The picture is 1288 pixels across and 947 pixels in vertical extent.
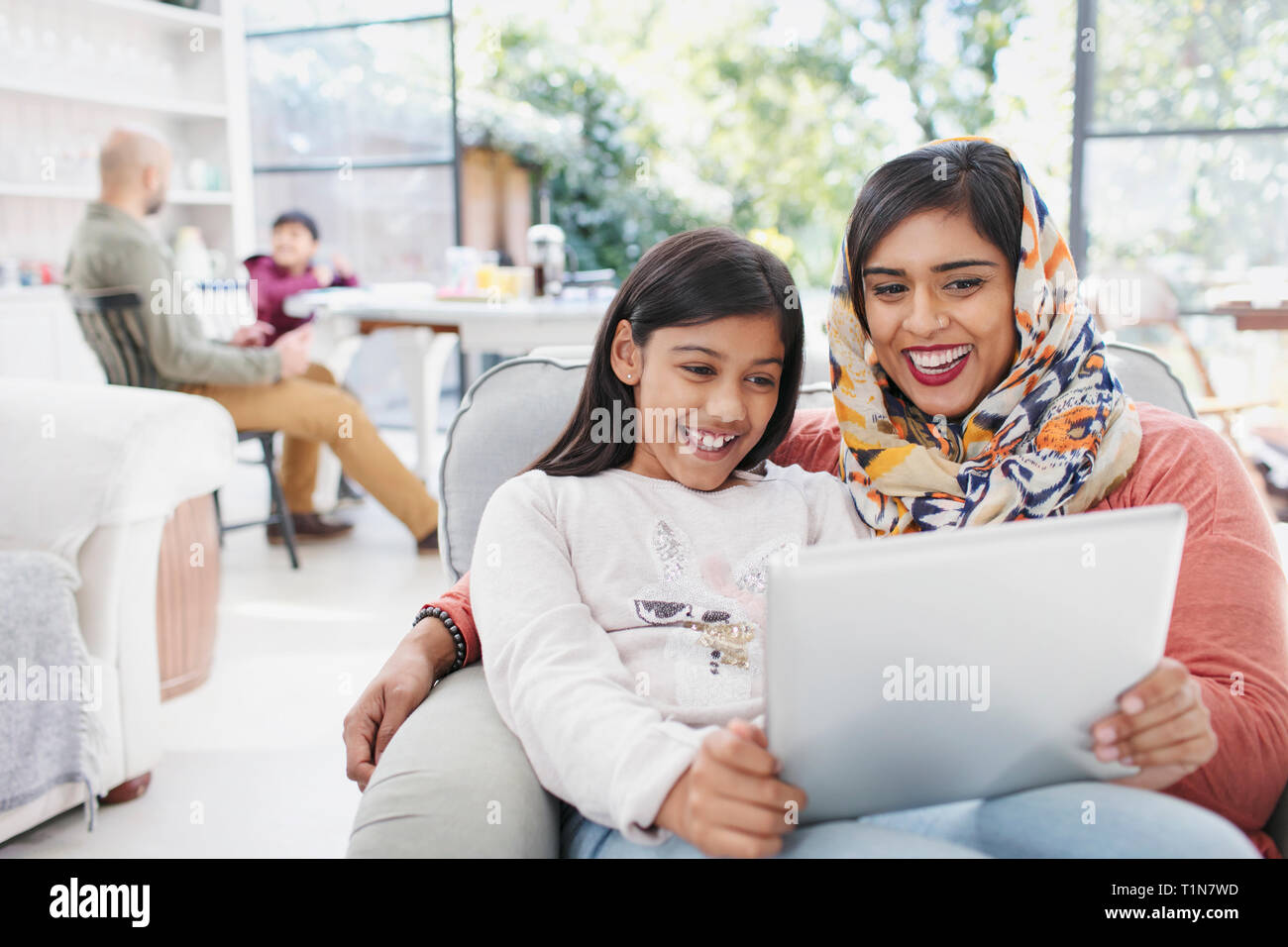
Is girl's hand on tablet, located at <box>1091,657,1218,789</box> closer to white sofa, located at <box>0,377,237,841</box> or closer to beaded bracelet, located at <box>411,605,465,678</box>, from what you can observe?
beaded bracelet, located at <box>411,605,465,678</box>

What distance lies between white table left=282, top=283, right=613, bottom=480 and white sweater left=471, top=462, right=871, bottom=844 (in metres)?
1.93

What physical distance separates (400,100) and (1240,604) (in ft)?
19.0

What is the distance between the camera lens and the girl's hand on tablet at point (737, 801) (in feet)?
2.53

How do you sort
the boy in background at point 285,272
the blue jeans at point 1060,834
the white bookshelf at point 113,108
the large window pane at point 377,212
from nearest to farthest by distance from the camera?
the blue jeans at point 1060,834 < the boy in background at point 285,272 < the white bookshelf at point 113,108 < the large window pane at point 377,212

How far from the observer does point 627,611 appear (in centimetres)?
112

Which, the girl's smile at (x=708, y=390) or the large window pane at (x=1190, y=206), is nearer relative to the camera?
the girl's smile at (x=708, y=390)

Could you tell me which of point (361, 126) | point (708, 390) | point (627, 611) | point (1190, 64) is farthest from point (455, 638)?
point (361, 126)

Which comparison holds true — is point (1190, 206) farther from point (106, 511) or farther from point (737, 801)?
point (737, 801)

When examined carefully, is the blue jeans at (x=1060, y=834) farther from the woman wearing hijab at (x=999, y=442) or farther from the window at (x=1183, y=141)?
the window at (x=1183, y=141)

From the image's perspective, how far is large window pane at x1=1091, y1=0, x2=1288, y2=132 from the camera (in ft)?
15.5

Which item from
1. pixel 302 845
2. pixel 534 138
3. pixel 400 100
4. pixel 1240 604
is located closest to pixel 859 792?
pixel 1240 604

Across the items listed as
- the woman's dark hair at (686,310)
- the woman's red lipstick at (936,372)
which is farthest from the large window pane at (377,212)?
the woman's red lipstick at (936,372)

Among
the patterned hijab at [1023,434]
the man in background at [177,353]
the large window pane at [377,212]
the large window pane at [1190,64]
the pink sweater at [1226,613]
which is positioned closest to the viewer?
the pink sweater at [1226,613]

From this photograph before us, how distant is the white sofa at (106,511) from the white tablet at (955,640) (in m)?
1.58
